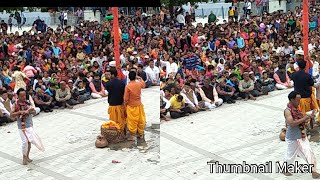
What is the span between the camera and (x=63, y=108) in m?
11.3

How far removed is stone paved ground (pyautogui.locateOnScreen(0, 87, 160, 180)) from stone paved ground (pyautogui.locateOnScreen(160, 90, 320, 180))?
0.30 m

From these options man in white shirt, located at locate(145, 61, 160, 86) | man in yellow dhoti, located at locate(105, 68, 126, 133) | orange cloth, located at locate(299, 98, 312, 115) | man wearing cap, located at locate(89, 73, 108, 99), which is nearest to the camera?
orange cloth, located at locate(299, 98, 312, 115)

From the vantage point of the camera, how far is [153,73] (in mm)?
13336

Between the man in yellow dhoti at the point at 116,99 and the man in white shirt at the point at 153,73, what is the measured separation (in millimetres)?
5299

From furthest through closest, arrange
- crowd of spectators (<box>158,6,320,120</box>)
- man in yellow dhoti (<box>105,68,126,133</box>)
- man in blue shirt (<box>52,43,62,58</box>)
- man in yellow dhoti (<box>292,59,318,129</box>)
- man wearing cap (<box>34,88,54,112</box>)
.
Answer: man in blue shirt (<box>52,43,62,58</box>) → man wearing cap (<box>34,88,54,112</box>) → crowd of spectators (<box>158,6,320,120</box>) → man in yellow dhoti (<box>105,68,126,133</box>) → man in yellow dhoti (<box>292,59,318,129</box>)

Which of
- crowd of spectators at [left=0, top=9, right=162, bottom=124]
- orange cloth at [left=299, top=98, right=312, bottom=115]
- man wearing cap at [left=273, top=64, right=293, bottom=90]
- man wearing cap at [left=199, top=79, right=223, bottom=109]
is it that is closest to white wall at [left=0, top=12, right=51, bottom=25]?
crowd of spectators at [left=0, top=9, right=162, bottom=124]

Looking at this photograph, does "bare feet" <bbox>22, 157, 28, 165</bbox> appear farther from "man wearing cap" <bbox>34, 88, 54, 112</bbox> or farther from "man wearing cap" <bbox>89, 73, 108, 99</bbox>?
"man wearing cap" <bbox>89, 73, 108, 99</bbox>

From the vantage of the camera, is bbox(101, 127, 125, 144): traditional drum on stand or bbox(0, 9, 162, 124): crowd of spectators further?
bbox(0, 9, 162, 124): crowd of spectators

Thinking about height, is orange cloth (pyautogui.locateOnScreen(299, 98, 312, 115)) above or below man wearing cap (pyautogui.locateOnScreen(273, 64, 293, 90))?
above

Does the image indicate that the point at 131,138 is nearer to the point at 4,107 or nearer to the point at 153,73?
the point at 4,107

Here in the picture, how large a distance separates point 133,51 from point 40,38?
4143 millimetres

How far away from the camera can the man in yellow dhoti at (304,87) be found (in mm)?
7261

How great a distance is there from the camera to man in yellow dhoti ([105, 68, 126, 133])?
7.82 m

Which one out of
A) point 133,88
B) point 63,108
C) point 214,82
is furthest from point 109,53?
point 133,88
